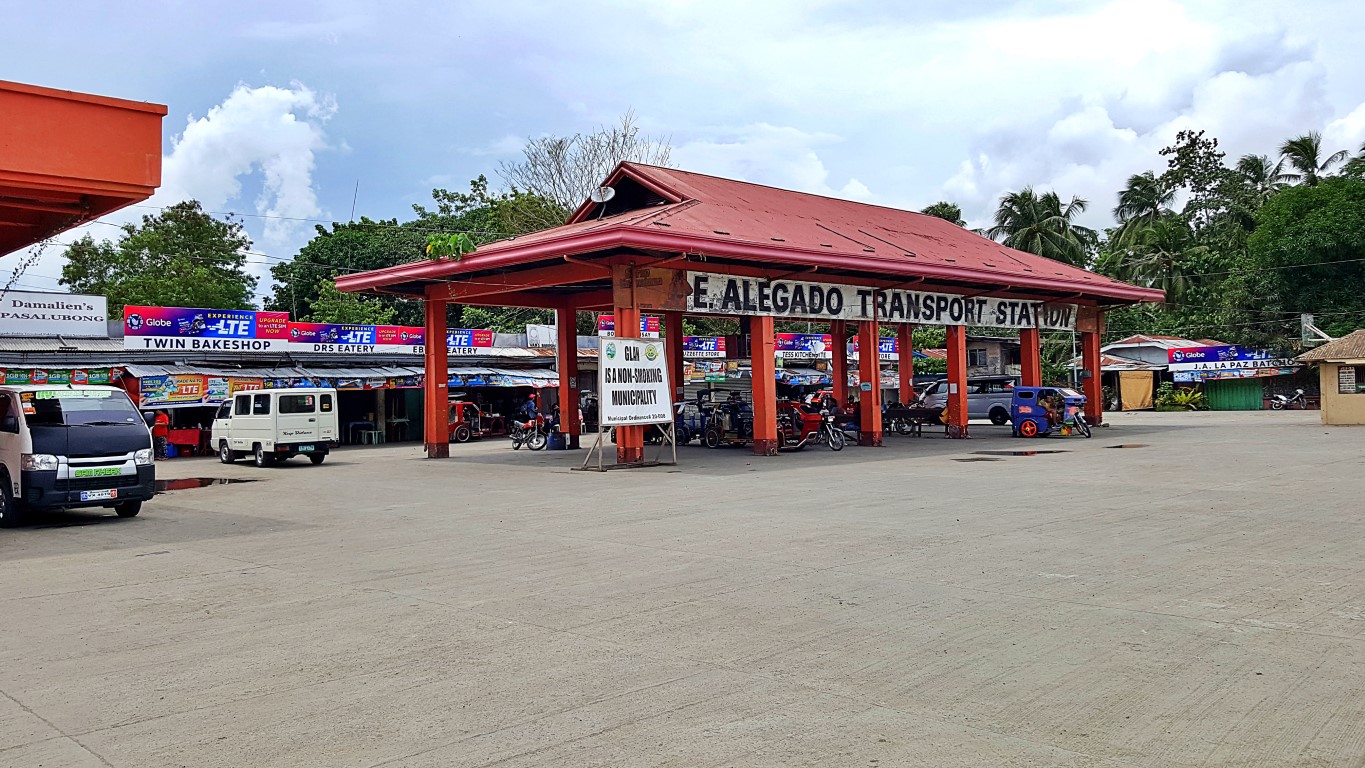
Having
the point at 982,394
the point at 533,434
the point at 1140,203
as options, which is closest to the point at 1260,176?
the point at 1140,203

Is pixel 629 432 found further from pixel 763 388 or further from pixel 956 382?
pixel 956 382

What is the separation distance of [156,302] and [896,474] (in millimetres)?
35353

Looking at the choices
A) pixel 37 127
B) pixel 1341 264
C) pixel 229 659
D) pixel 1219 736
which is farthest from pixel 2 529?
pixel 1341 264

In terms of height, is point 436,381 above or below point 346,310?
below

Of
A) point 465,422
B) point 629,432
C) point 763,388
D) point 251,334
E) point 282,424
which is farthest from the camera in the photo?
point 465,422

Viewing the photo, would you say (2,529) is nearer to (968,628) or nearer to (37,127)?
(37,127)

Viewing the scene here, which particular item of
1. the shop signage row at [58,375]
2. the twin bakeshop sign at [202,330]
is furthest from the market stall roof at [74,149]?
the twin bakeshop sign at [202,330]

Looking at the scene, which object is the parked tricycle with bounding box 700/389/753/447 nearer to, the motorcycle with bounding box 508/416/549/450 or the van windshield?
the motorcycle with bounding box 508/416/549/450

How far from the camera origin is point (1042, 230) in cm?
5216

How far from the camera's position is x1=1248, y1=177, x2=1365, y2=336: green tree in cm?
3994

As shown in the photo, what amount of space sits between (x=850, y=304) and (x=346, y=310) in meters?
27.3

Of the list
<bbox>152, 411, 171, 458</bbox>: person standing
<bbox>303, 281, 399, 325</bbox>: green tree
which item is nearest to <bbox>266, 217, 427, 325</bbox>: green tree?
<bbox>303, 281, 399, 325</bbox>: green tree

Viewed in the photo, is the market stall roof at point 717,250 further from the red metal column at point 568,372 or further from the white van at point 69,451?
the white van at point 69,451

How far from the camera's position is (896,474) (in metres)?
18.1
